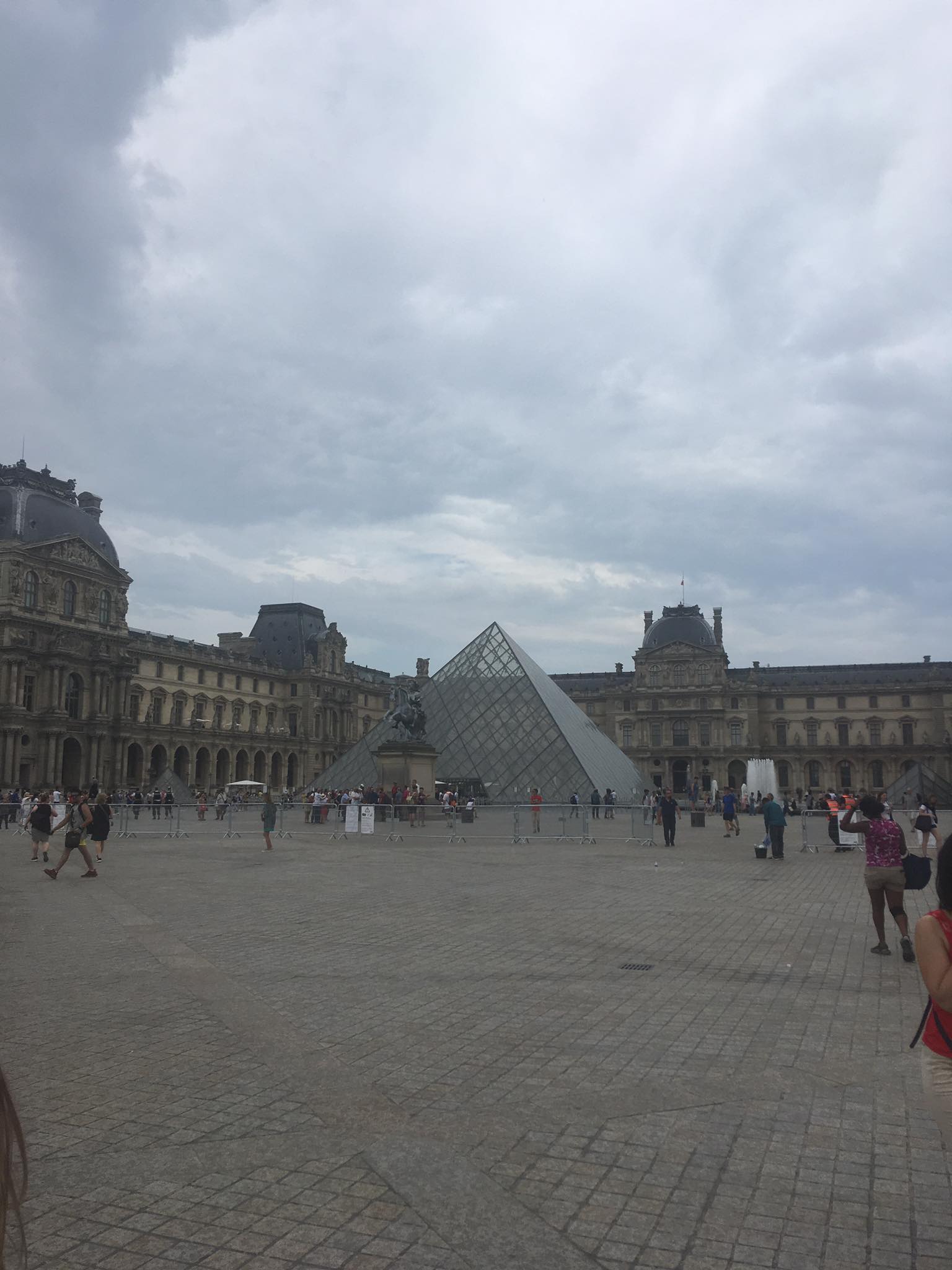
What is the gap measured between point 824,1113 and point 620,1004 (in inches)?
90.2

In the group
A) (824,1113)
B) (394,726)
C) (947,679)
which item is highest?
(947,679)

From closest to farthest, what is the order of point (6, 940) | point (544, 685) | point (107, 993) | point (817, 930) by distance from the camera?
point (107, 993), point (6, 940), point (817, 930), point (544, 685)

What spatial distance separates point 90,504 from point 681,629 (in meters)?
53.3

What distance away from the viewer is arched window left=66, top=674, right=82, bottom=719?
213 feet

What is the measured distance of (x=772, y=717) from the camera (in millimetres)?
92312

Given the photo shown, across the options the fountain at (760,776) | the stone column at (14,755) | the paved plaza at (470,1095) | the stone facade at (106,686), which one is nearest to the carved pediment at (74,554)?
the stone facade at (106,686)

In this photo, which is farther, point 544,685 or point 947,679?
point 947,679

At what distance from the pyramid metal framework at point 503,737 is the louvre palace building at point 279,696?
28613 mm

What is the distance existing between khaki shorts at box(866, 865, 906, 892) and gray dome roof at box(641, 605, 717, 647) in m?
84.9

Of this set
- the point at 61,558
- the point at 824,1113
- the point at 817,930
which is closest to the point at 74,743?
the point at 61,558

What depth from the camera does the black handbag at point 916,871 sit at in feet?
27.0

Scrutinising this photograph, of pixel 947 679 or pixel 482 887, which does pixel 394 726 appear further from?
pixel 947 679

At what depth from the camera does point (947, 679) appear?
88.7 m

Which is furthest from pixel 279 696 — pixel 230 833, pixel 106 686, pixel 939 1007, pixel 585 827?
pixel 939 1007
